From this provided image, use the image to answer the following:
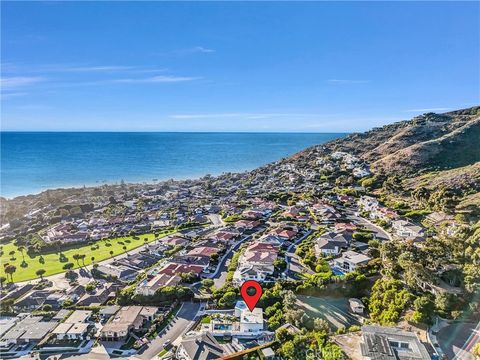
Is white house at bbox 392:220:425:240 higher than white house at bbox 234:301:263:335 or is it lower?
higher

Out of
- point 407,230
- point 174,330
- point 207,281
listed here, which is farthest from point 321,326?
point 407,230

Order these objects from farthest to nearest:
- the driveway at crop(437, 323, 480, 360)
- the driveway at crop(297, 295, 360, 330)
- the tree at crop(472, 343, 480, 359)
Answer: the driveway at crop(297, 295, 360, 330) → the driveway at crop(437, 323, 480, 360) → the tree at crop(472, 343, 480, 359)

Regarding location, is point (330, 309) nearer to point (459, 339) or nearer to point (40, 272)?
point (459, 339)

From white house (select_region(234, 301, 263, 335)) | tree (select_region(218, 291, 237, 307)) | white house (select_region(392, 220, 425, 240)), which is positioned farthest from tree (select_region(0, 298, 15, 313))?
white house (select_region(392, 220, 425, 240))

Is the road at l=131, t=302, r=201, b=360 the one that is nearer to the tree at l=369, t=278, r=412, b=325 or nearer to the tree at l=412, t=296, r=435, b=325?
the tree at l=369, t=278, r=412, b=325

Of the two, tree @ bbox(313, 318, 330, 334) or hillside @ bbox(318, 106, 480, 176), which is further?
hillside @ bbox(318, 106, 480, 176)

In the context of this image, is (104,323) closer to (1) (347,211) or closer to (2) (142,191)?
(1) (347,211)
